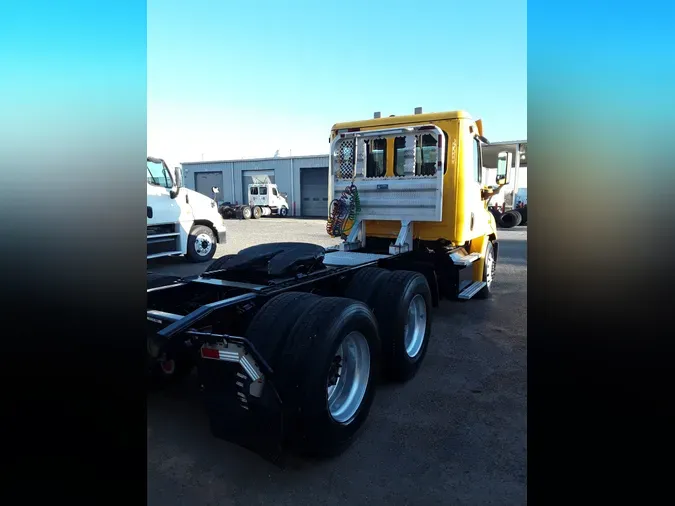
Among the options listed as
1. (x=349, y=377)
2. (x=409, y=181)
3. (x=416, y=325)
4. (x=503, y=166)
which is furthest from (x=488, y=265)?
(x=349, y=377)

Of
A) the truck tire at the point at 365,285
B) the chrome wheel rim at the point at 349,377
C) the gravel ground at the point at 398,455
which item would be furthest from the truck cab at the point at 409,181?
the chrome wheel rim at the point at 349,377

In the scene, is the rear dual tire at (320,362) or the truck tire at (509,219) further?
the truck tire at (509,219)

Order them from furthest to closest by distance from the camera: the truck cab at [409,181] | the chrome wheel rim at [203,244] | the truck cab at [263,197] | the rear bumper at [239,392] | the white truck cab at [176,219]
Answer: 1. the truck cab at [263,197]
2. the chrome wheel rim at [203,244]
3. the white truck cab at [176,219]
4. the truck cab at [409,181]
5. the rear bumper at [239,392]

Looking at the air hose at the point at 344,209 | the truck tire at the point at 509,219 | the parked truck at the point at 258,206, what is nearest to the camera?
the air hose at the point at 344,209

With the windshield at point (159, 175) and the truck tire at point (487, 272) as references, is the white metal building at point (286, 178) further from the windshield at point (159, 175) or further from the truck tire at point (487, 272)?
the truck tire at point (487, 272)

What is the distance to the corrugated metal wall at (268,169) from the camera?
128 feet

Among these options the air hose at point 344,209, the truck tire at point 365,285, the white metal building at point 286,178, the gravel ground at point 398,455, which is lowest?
the gravel ground at point 398,455

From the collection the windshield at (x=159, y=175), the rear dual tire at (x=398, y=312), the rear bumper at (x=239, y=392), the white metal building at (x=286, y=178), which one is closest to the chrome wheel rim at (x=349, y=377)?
the rear bumper at (x=239, y=392)

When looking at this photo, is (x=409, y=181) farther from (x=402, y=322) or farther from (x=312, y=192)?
(x=312, y=192)

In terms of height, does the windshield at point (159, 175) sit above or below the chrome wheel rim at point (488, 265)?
above

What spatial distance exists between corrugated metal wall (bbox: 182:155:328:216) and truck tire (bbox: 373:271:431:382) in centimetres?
3268

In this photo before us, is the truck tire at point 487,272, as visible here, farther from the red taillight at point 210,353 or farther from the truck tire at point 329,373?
the red taillight at point 210,353
